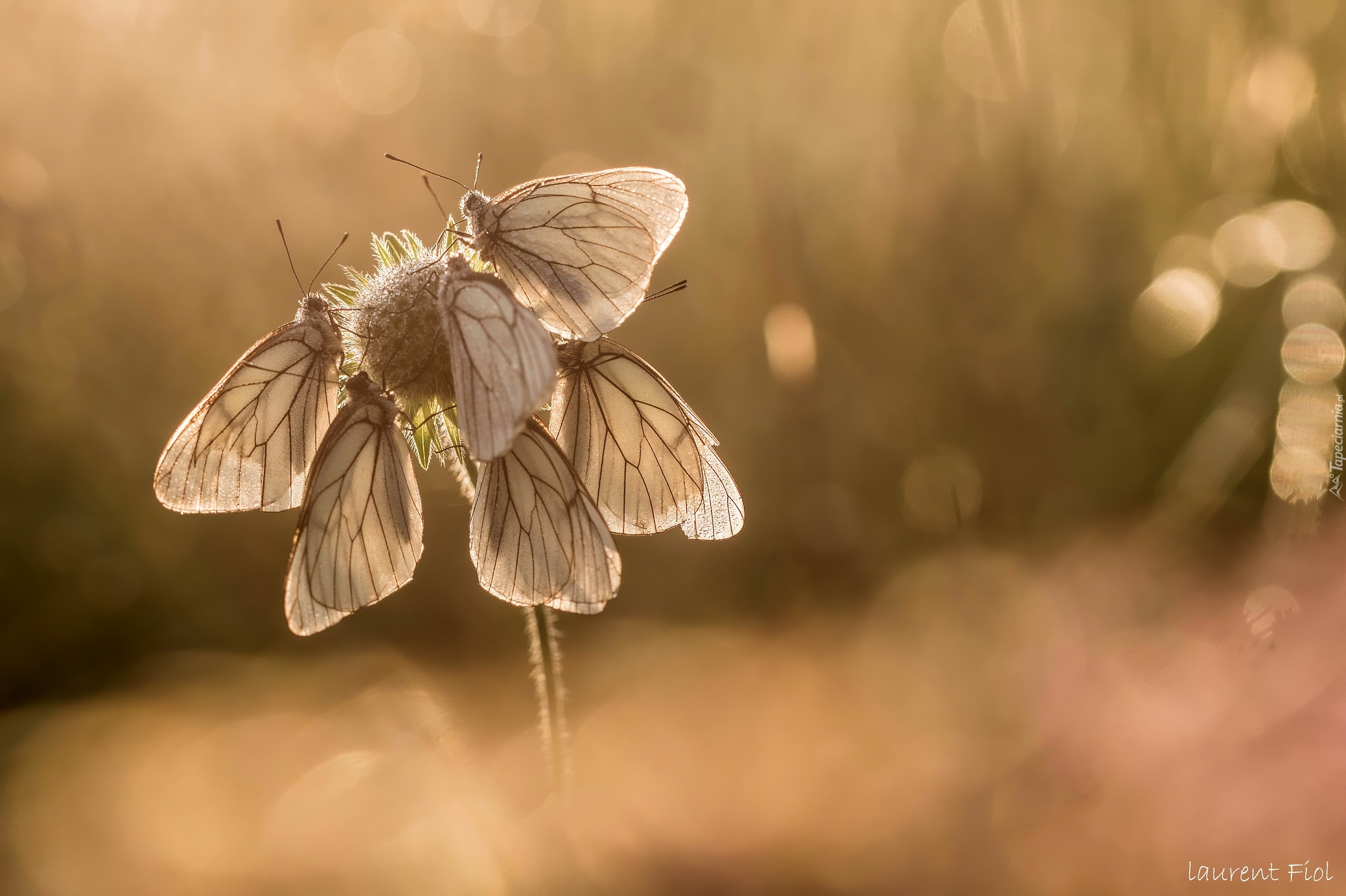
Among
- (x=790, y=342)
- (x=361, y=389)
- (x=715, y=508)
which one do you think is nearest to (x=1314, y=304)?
(x=790, y=342)

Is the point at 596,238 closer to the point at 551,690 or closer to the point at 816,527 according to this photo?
the point at 551,690

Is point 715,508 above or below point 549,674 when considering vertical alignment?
above

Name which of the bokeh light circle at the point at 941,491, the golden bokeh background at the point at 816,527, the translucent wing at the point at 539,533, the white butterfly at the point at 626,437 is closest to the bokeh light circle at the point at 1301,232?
the golden bokeh background at the point at 816,527

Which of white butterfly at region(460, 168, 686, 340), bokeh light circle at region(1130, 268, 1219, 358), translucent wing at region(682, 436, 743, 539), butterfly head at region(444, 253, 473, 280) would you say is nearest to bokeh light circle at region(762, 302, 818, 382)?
bokeh light circle at region(1130, 268, 1219, 358)

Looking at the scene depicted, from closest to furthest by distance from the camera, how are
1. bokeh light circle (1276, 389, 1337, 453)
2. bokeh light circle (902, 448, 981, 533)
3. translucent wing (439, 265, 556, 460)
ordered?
translucent wing (439, 265, 556, 460), bokeh light circle (1276, 389, 1337, 453), bokeh light circle (902, 448, 981, 533)

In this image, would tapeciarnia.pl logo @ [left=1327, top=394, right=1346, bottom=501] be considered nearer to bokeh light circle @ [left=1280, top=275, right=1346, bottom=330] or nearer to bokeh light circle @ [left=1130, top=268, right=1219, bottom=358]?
bokeh light circle @ [left=1280, top=275, right=1346, bottom=330]

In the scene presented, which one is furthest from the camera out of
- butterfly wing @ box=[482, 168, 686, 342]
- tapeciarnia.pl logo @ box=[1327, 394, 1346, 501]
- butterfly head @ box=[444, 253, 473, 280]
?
tapeciarnia.pl logo @ box=[1327, 394, 1346, 501]

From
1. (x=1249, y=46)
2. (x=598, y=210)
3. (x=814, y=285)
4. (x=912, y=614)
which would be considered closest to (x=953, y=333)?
(x=814, y=285)
